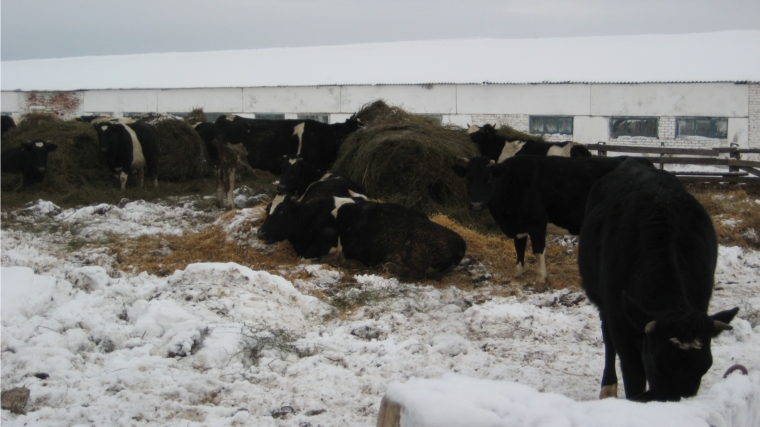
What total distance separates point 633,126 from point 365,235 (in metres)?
19.3

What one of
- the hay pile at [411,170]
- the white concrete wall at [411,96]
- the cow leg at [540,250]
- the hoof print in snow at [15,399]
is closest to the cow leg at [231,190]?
the hay pile at [411,170]

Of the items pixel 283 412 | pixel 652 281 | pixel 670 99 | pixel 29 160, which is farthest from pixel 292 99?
pixel 652 281

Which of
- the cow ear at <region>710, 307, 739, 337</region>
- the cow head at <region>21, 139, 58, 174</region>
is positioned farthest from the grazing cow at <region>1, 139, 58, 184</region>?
the cow ear at <region>710, 307, 739, 337</region>

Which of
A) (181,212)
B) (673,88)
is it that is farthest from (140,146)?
(673,88)

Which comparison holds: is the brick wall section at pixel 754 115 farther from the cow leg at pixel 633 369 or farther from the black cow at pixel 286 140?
the cow leg at pixel 633 369

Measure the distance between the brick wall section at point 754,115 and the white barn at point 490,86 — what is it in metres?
0.03

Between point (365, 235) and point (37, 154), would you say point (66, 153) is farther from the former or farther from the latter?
point (365, 235)

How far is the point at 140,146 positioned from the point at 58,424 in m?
13.4

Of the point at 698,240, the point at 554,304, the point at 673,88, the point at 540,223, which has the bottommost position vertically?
the point at 554,304

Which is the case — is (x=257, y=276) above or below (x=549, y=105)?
below

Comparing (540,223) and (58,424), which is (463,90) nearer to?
(540,223)

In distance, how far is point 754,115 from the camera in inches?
947

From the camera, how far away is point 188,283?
275 inches

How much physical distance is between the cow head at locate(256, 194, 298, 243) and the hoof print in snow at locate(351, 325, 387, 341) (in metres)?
3.39
